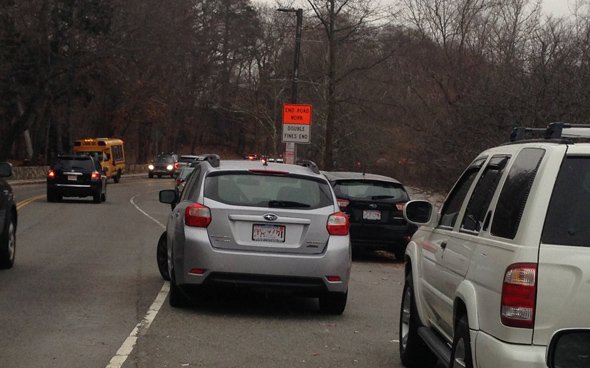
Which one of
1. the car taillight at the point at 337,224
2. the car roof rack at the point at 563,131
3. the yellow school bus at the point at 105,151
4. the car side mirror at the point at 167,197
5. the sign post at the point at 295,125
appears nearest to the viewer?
the car roof rack at the point at 563,131

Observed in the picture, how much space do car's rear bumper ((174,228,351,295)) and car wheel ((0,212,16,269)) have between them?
4330 mm

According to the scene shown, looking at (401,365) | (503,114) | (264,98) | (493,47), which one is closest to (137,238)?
(503,114)

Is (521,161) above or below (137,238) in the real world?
above

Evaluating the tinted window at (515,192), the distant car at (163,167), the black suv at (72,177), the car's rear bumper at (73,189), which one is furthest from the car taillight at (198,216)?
the distant car at (163,167)

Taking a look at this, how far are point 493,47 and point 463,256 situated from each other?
33.4 metres

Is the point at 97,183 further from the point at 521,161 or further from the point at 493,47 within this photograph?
the point at 521,161

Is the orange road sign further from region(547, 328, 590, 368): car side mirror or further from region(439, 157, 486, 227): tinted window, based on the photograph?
region(547, 328, 590, 368): car side mirror

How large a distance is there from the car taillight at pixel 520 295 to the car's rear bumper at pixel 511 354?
11cm

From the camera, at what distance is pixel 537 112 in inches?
696

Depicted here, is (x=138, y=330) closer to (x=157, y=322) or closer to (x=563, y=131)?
(x=157, y=322)

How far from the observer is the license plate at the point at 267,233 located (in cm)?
967

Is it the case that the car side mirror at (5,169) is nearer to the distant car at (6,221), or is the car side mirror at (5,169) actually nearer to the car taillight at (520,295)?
the distant car at (6,221)

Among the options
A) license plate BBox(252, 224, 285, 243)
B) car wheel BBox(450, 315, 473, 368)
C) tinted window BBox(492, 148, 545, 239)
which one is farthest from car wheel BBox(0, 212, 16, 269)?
tinted window BBox(492, 148, 545, 239)

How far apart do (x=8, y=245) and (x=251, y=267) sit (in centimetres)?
515
